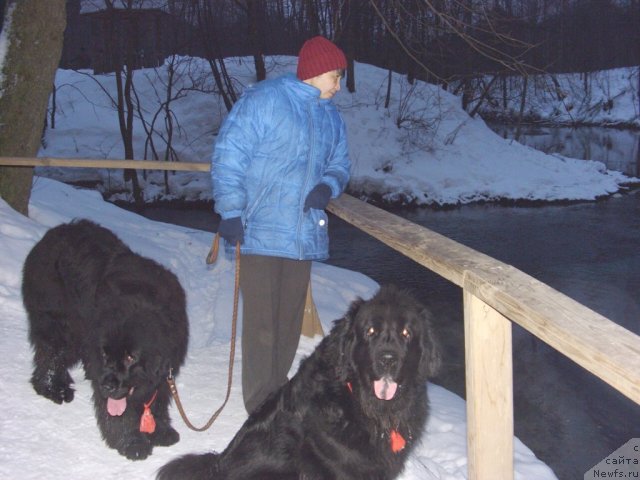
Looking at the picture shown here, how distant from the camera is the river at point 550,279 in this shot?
5879 millimetres

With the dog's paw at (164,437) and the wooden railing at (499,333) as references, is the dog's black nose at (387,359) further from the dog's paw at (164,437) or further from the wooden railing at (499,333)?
the dog's paw at (164,437)

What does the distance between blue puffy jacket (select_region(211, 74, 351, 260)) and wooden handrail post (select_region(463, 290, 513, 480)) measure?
1.05 meters

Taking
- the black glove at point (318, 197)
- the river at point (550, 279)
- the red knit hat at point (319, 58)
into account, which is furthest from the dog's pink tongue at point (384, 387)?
the river at point (550, 279)

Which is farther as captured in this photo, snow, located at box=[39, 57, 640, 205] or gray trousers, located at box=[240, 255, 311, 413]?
snow, located at box=[39, 57, 640, 205]

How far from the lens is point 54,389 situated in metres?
4.06

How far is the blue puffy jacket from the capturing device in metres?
3.39

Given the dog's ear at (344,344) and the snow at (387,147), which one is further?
the snow at (387,147)

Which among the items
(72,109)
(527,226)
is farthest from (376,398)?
(72,109)

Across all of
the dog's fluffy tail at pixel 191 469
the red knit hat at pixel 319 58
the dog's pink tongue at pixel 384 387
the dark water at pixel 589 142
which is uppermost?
the red knit hat at pixel 319 58

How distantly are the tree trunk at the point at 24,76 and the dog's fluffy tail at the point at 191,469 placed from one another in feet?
16.0

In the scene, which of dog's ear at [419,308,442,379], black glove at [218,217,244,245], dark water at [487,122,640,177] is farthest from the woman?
dark water at [487,122,640,177]

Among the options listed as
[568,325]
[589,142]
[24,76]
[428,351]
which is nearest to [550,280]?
[24,76]

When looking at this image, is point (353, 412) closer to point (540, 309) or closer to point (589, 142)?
point (540, 309)

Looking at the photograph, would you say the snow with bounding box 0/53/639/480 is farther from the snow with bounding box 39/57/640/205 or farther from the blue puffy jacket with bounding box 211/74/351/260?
the blue puffy jacket with bounding box 211/74/351/260
